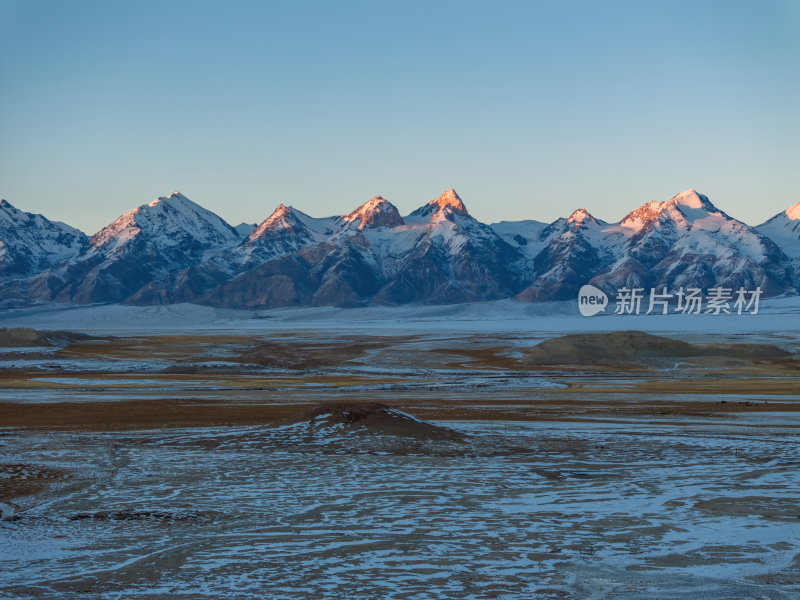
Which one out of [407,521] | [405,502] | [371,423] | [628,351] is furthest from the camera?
[628,351]

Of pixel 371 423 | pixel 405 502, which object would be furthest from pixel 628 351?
pixel 405 502

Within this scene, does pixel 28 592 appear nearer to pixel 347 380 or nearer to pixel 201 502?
pixel 201 502

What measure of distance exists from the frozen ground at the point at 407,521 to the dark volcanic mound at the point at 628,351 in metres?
63.8

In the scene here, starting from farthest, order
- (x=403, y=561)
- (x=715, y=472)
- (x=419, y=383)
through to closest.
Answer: (x=419, y=383)
(x=715, y=472)
(x=403, y=561)

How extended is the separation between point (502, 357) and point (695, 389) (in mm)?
41913

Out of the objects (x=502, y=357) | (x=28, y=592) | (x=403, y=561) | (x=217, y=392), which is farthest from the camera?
(x=502, y=357)

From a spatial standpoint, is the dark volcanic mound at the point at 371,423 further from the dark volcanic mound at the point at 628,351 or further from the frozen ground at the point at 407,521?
the dark volcanic mound at the point at 628,351

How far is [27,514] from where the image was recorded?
20516mm

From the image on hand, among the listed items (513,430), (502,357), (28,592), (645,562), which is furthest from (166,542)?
(502,357)

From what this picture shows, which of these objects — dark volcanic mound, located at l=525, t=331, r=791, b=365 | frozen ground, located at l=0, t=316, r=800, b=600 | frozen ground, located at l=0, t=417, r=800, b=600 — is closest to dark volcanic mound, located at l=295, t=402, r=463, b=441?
frozen ground, located at l=0, t=316, r=800, b=600

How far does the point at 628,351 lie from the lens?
319 ft

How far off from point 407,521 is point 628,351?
81.2 meters

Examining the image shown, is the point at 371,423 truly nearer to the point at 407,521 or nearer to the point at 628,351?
the point at 407,521

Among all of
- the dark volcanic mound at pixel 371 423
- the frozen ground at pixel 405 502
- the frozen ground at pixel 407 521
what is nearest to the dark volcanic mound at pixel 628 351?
the frozen ground at pixel 405 502
